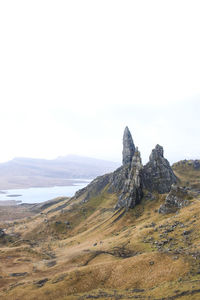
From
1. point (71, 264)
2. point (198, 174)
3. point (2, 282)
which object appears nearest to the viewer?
point (2, 282)

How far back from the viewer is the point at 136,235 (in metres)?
59.4

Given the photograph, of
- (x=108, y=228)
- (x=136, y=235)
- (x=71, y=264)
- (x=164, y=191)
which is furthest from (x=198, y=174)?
(x=71, y=264)

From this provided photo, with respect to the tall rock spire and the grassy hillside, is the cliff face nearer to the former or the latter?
the tall rock spire

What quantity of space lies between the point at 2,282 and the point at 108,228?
46.8 m

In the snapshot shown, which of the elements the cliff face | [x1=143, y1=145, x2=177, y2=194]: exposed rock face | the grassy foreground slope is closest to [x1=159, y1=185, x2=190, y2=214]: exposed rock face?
the grassy foreground slope

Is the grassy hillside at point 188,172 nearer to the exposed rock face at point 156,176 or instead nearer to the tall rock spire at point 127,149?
the exposed rock face at point 156,176

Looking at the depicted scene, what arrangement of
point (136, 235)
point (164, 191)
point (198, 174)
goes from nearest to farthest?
1. point (136, 235)
2. point (164, 191)
3. point (198, 174)

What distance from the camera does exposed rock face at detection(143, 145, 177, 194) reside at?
332ft

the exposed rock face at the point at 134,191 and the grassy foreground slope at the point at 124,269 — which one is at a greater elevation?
the exposed rock face at the point at 134,191

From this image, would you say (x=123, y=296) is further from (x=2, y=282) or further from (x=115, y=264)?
(x=2, y=282)

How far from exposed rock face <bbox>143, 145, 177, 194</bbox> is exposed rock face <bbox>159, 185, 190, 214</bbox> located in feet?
84.3

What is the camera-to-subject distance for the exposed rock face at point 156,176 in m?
101

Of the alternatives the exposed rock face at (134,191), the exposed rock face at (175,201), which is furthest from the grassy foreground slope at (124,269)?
the exposed rock face at (134,191)

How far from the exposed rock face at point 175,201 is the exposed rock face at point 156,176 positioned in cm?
2570
